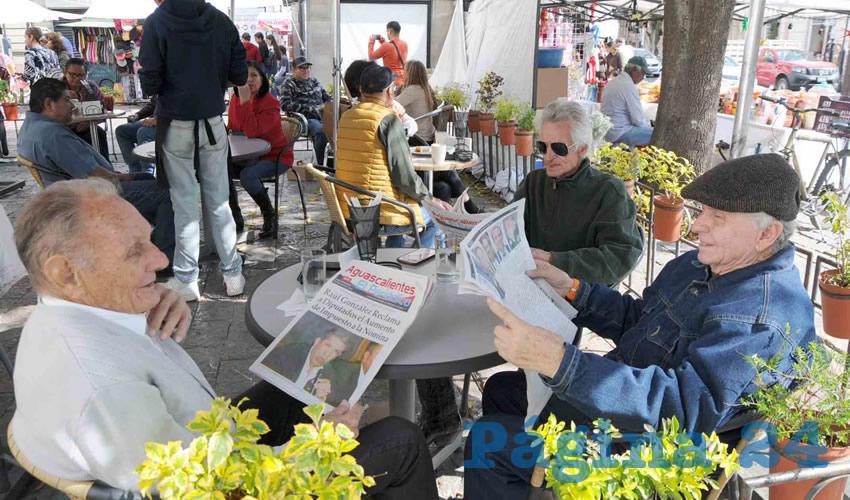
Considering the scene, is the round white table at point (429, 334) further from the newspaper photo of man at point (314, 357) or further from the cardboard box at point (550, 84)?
the cardboard box at point (550, 84)

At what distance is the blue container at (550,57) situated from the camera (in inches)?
330

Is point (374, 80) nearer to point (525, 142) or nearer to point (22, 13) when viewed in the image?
point (525, 142)

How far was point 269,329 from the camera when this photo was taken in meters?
1.88

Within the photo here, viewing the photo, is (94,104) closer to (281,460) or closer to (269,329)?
(269,329)

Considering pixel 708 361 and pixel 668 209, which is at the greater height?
pixel 708 361

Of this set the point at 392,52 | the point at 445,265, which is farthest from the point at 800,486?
the point at 392,52

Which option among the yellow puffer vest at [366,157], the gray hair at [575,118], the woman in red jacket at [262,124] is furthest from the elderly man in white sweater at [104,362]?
the woman in red jacket at [262,124]

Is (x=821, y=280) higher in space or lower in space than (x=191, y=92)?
lower

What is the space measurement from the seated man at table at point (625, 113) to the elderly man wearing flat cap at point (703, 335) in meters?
6.17

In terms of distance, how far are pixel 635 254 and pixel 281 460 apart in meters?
1.92

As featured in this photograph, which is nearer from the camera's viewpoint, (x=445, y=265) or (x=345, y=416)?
(x=345, y=416)

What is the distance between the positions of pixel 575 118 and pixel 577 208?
0.40 metres

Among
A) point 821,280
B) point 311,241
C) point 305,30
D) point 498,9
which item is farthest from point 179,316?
point 305,30

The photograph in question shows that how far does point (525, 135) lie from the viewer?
6059mm
